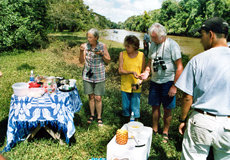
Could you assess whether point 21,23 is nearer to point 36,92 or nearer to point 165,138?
point 36,92

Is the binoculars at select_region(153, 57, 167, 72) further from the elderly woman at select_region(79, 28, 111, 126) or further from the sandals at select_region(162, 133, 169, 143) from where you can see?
the sandals at select_region(162, 133, 169, 143)

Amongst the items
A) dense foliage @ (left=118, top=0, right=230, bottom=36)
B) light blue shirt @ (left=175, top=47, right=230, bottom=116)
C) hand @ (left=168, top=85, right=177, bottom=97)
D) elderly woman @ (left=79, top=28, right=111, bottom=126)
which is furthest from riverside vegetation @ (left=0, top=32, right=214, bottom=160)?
dense foliage @ (left=118, top=0, right=230, bottom=36)

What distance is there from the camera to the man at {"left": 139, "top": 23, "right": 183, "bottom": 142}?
3002mm

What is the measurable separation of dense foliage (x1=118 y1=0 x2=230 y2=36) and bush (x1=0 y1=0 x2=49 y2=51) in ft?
84.4

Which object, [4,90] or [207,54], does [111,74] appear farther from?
[207,54]

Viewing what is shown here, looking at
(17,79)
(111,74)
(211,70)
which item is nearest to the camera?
(211,70)

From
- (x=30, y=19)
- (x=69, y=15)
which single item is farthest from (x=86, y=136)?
(x=69, y=15)

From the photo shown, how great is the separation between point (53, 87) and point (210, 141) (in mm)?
2465

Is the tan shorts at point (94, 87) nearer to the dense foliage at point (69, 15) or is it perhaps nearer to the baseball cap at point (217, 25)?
the baseball cap at point (217, 25)

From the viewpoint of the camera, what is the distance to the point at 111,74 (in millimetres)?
8555

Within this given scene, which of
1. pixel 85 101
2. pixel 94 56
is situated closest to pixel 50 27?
pixel 85 101

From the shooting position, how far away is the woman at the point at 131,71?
11.0 ft

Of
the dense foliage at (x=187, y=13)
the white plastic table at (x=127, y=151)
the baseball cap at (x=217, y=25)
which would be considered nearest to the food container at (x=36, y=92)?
the white plastic table at (x=127, y=151)

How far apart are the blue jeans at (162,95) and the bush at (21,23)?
10.2 meters
